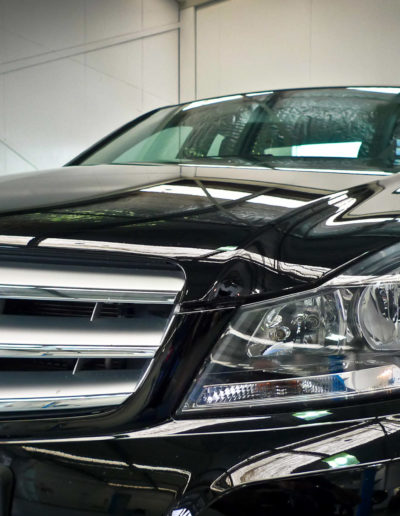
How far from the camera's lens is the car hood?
3.14 feet

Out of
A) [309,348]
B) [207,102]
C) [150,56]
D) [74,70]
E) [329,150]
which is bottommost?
[309,348]

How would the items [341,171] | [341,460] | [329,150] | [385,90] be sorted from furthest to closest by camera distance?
[385,90] → [329,150] → [341,171] → [341,460]

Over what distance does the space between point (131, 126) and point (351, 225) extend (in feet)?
6.54

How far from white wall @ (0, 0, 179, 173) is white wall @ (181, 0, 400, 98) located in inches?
24.6

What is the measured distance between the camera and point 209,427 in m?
0.89

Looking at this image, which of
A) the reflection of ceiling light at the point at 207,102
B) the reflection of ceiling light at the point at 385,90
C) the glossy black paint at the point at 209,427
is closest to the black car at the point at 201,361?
the glossy black paint at the point at 209,427

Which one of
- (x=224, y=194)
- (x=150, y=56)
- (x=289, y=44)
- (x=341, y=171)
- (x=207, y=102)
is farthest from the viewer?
(x=150, y=56)

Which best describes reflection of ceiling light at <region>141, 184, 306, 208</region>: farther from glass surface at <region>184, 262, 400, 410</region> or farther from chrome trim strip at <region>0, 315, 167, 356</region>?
chrome trim strip at <region>0, 315, 167, 356</region>

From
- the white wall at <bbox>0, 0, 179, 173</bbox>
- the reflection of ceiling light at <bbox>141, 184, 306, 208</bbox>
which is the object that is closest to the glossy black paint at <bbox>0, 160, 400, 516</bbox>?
the reflection of ceiling light at <bbox>141, 184, 306, 208</bbox>

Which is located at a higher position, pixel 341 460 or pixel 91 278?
pixel 91 278

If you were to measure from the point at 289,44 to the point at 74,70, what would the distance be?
131 inches

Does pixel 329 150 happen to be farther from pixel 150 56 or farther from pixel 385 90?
pixel 150 56

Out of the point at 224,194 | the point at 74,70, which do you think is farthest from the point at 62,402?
the point at 74,70

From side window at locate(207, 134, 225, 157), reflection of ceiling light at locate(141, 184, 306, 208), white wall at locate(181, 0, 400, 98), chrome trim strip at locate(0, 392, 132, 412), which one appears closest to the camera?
chrome trim strip at locate(0, 392, 132, 412)
